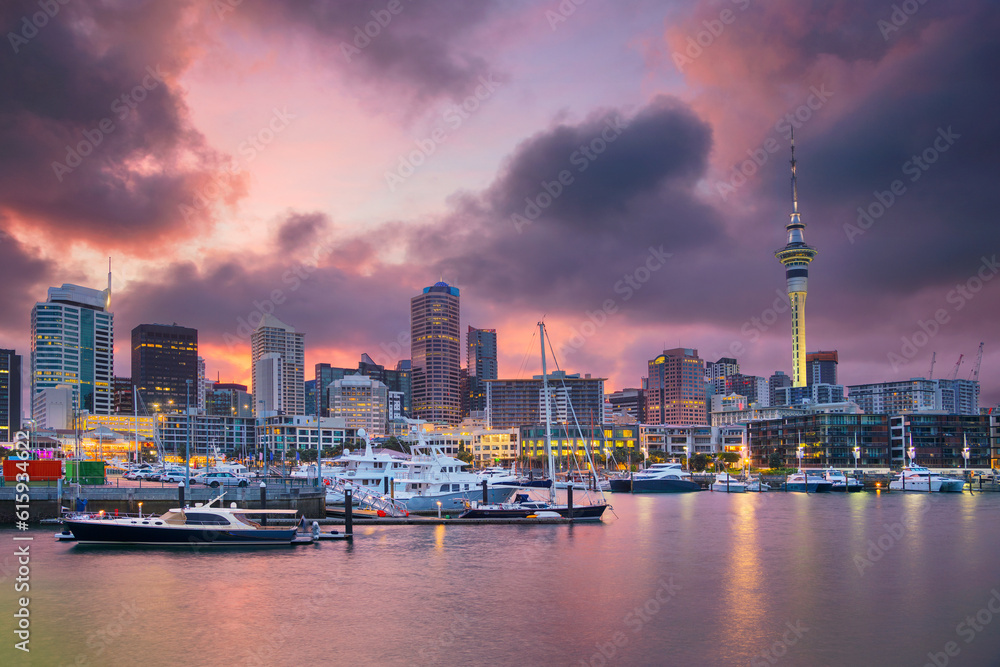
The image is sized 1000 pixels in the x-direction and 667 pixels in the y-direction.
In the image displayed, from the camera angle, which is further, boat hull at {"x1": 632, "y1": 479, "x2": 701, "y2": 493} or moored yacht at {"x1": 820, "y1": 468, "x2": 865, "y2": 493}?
moored yacht at {"x1": 820, "y1": 468, "x2": 865, "y2": 493}

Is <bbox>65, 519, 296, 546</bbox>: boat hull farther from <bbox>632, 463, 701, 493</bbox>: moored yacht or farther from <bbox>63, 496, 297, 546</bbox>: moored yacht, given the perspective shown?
<bbox>632, 463, 701, 493</bbox>: moored yacht

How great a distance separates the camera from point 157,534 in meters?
54.7

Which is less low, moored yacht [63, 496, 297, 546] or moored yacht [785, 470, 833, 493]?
moored yacht [63, 496, 297, 546]

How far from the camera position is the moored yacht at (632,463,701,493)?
144000mm

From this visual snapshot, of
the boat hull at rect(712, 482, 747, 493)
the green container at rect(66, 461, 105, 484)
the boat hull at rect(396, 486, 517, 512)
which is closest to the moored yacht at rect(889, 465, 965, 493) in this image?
the boat hull at rect(712, 482, 747, 493)

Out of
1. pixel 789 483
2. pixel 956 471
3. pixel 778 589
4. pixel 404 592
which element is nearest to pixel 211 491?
pixel 404 592

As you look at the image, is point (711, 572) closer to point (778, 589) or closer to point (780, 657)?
point (778, 589)

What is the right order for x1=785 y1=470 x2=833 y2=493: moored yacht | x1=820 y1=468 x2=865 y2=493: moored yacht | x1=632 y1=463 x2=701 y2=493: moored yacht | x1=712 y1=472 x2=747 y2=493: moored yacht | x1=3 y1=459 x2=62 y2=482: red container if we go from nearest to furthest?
x1=3 y1=459 x2=62 y2=482: red container
x1=632 y1=463 x2=701 y2=493: moored yacht
x1=785 y1=470 x2=833 y2=493: moored yacht
x1=712 y1=472 x2=747 y2=493: moored yacht
x1=820 y1=468 x2=865 y2=493: moored yacht

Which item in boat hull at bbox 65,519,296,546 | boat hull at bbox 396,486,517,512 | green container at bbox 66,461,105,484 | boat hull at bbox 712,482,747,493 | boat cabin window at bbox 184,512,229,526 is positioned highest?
green container at bbox 66,461,105,484

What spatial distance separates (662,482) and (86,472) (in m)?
97.3

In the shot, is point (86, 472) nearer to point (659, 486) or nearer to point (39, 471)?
point (39, 471)

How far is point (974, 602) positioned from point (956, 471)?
15031 cm

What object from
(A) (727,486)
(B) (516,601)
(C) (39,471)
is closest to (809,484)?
(A) (727,486)

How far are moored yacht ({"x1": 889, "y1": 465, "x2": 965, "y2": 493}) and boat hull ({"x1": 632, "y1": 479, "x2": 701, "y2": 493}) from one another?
135 feet
